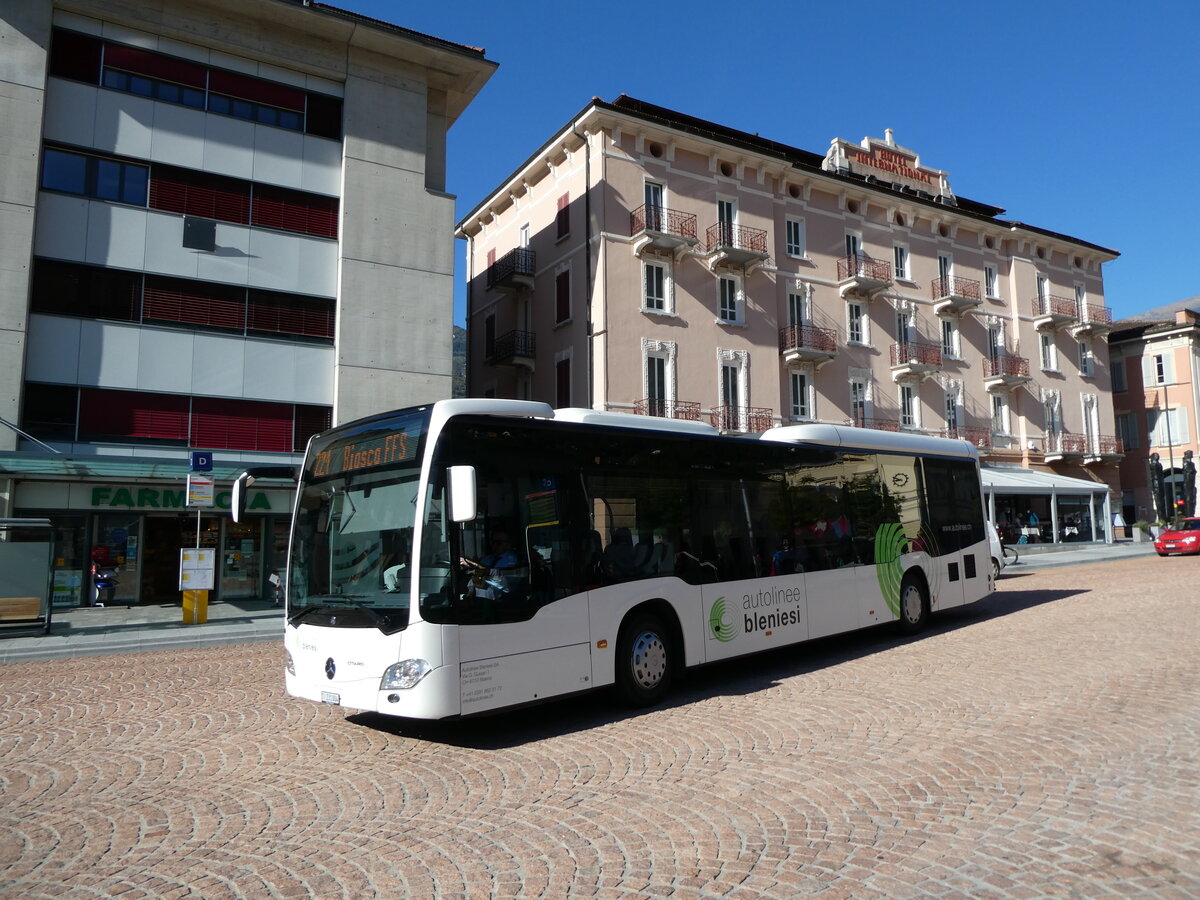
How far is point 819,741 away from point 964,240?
131 feet

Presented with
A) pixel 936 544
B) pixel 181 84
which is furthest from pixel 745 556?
pixel 181 84

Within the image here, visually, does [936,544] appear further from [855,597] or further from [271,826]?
[271,826]

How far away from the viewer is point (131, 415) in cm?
2094

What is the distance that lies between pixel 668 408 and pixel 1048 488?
1889cm

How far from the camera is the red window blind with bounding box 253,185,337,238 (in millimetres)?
22750

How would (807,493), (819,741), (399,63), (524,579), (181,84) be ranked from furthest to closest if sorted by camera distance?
(399,63) < (181,84) < (807,493) < (524,579) < (819,741)

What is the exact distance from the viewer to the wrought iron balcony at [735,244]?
3081 centimetres

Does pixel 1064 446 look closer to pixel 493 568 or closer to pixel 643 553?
pixel 643 553

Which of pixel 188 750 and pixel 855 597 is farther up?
pixel 855 597

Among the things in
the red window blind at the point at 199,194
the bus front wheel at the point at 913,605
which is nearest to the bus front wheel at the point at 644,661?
the bus front wheel at the point at 913,605

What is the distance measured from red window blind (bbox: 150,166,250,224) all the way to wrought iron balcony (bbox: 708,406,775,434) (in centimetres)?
1676

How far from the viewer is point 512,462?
730 cm

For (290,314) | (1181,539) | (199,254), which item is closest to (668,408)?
(290,314)

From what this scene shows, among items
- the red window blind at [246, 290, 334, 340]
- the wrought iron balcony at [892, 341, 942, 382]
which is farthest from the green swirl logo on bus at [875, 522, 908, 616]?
the wrought iron balcony at [892, 341, 942, 382]
